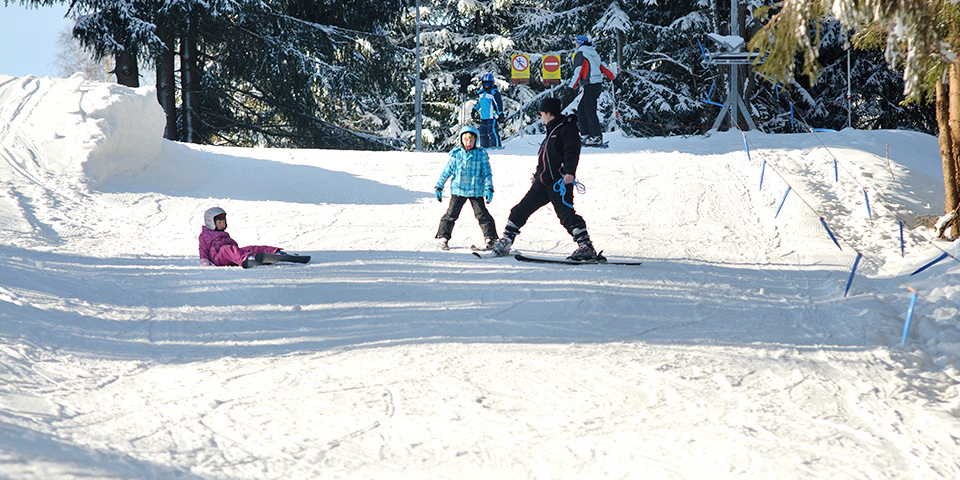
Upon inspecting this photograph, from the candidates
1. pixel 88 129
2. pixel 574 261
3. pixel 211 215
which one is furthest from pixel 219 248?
pixel 88 129

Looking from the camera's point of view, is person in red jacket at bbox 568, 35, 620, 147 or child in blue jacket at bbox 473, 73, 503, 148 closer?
person in red jacket at bbox 568, 35, 620, 147

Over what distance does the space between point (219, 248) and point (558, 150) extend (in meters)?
3.45

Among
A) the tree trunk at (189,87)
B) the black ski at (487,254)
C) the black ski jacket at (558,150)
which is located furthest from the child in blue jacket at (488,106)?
the tree trunk at (189,87)

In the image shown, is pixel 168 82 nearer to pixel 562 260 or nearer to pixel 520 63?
pixel 520 63

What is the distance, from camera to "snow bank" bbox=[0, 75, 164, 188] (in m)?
11.3

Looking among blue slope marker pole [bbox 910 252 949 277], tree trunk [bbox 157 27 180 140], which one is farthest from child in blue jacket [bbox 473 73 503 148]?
tree trunk [bbox 157 27 180 140]

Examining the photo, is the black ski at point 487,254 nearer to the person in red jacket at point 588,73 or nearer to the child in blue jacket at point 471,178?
the child in blue jacket at point 471,178

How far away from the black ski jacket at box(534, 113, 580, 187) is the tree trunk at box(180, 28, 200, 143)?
637 inches

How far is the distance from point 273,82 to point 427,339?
56.3 ft

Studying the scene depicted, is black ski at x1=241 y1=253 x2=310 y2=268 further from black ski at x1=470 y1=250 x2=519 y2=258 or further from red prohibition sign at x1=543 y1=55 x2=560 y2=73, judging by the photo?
red prohibition sign at x1=543 y1=55 x2=560 y2=73

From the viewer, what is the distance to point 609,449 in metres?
3.63

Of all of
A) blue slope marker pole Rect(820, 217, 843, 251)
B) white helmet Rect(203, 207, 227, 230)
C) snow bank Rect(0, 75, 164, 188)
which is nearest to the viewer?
white helmet Rect(203, 207, 227, 230)

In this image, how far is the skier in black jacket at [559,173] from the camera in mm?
7277

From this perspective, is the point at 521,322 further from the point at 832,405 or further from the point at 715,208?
the point at 715,208
